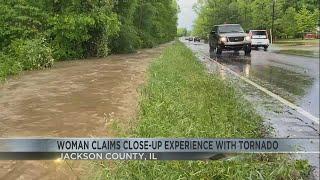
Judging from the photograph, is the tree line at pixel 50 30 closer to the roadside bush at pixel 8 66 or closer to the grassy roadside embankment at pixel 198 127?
the roadside bush at pixel 8 66

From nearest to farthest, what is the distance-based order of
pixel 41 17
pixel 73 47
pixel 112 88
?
pixel 112 88, pixel 41 17, pixel 73 47

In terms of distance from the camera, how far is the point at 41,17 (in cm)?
2002

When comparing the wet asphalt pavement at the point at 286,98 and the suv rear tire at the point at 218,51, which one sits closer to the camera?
the wet asphalt pavement at the point at 286,98

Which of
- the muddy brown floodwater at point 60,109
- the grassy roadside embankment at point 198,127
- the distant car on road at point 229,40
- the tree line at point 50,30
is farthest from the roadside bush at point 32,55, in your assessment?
the distant car on road at point 229,40

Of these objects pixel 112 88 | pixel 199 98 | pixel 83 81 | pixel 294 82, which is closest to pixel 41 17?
pixel 83 81

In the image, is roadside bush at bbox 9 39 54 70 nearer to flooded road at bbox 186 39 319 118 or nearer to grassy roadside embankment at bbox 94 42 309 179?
grassy roadside embankment at bbox 94 42 309 179

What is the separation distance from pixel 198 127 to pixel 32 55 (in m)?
11.9

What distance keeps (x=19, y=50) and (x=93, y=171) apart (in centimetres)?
1348

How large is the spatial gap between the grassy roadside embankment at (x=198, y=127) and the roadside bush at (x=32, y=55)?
640cm

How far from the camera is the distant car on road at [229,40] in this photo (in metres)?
21.2

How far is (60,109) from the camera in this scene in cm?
775

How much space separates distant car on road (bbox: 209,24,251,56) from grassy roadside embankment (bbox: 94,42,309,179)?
32.5 feet

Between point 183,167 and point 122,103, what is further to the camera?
point 122,103

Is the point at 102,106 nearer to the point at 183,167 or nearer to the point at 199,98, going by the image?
the point at 199,98
